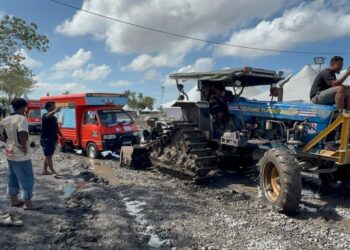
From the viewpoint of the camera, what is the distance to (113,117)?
13.4m

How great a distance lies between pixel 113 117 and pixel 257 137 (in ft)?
22.0

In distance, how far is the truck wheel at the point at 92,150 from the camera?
13148 mm

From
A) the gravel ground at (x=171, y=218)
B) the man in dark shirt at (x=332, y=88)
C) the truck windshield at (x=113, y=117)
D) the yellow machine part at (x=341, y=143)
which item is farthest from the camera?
the truck windshield at (x=113, y=117)

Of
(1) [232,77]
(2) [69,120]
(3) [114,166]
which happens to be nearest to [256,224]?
(1) [232,77]

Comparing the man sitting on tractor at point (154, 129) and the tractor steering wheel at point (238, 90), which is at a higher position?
the tractor steering wheel at point (238, 90)

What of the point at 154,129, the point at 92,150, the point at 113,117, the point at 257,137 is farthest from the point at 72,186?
the point at 113,117

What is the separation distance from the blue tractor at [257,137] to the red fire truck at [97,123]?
2.02 metres

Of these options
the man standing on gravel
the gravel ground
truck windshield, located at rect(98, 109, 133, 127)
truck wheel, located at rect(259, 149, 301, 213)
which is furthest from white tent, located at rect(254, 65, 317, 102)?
the man standing on gravel

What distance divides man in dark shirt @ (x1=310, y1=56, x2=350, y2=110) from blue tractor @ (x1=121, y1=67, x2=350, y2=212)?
0.60ft

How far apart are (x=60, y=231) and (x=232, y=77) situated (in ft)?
16.0

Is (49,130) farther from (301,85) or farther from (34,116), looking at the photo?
(301,85)

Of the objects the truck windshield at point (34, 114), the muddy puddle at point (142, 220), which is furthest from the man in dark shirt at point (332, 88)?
the truck windshield at point (34, 114)

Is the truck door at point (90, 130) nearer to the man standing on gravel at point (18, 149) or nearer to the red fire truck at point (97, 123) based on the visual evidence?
the red fire truck at point (97, 123)

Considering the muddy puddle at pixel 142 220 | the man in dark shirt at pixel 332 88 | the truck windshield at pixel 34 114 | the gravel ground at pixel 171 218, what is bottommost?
the muddy puddle at pixel 142 220
